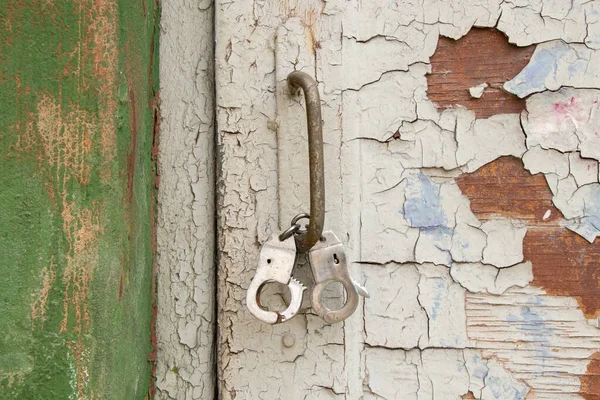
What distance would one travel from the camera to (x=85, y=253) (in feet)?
2.26

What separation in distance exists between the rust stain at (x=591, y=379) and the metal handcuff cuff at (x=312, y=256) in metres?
0.36

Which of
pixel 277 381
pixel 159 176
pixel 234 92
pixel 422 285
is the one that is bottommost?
pixel 277 381

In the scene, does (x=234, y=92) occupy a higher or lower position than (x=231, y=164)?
higher

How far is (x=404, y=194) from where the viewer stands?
872 mm

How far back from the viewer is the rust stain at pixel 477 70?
2.85ft

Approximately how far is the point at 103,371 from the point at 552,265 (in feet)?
2.11

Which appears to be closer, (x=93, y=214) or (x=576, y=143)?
(x=93, y=214)

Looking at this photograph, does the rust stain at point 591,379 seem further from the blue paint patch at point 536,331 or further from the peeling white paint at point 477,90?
the peeling white paint at point 477,90

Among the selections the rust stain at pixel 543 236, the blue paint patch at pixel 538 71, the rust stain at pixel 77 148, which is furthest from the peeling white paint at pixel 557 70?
the rust stain at pixel 77 148

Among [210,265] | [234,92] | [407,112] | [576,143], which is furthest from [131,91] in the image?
[576,143]

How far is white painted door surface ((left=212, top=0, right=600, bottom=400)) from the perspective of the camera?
85cm

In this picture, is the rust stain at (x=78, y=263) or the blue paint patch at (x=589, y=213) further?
the blue paint patch at (x=589, y=213)

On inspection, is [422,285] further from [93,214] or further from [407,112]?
[93,214]

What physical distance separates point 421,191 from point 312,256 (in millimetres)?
209
